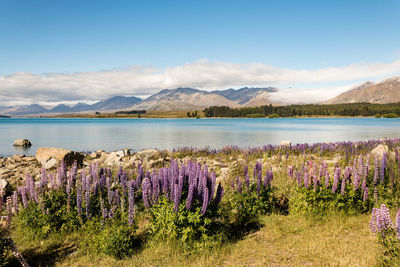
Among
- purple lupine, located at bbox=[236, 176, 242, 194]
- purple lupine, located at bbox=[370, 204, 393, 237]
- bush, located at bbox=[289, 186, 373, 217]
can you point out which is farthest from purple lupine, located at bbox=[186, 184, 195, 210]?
bush, located at bbox=[289, 186, 373, 217]

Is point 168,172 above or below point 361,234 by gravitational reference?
above

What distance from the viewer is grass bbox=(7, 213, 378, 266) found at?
588 centimetres

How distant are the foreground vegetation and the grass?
2 cm

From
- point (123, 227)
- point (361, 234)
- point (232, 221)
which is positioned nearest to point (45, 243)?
point (123, 227)

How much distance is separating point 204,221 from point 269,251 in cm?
165

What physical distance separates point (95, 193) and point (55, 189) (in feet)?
3.66

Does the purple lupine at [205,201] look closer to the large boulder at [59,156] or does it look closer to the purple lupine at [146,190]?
the purple lupine at [146,190]

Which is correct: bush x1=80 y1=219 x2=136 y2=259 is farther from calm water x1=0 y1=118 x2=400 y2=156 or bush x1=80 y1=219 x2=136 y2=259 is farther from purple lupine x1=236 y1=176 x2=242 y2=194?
calm water x1=0 y1=118 x2=400 y2=156

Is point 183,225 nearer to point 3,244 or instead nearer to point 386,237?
point 3,244

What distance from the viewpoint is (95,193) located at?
7703 mm

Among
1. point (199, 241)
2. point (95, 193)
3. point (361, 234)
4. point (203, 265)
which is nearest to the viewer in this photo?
point (203, 265)

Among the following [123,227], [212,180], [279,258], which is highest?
[212,180]

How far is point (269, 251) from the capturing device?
6418mm

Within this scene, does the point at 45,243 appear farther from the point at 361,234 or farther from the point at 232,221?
the point at 361,234
